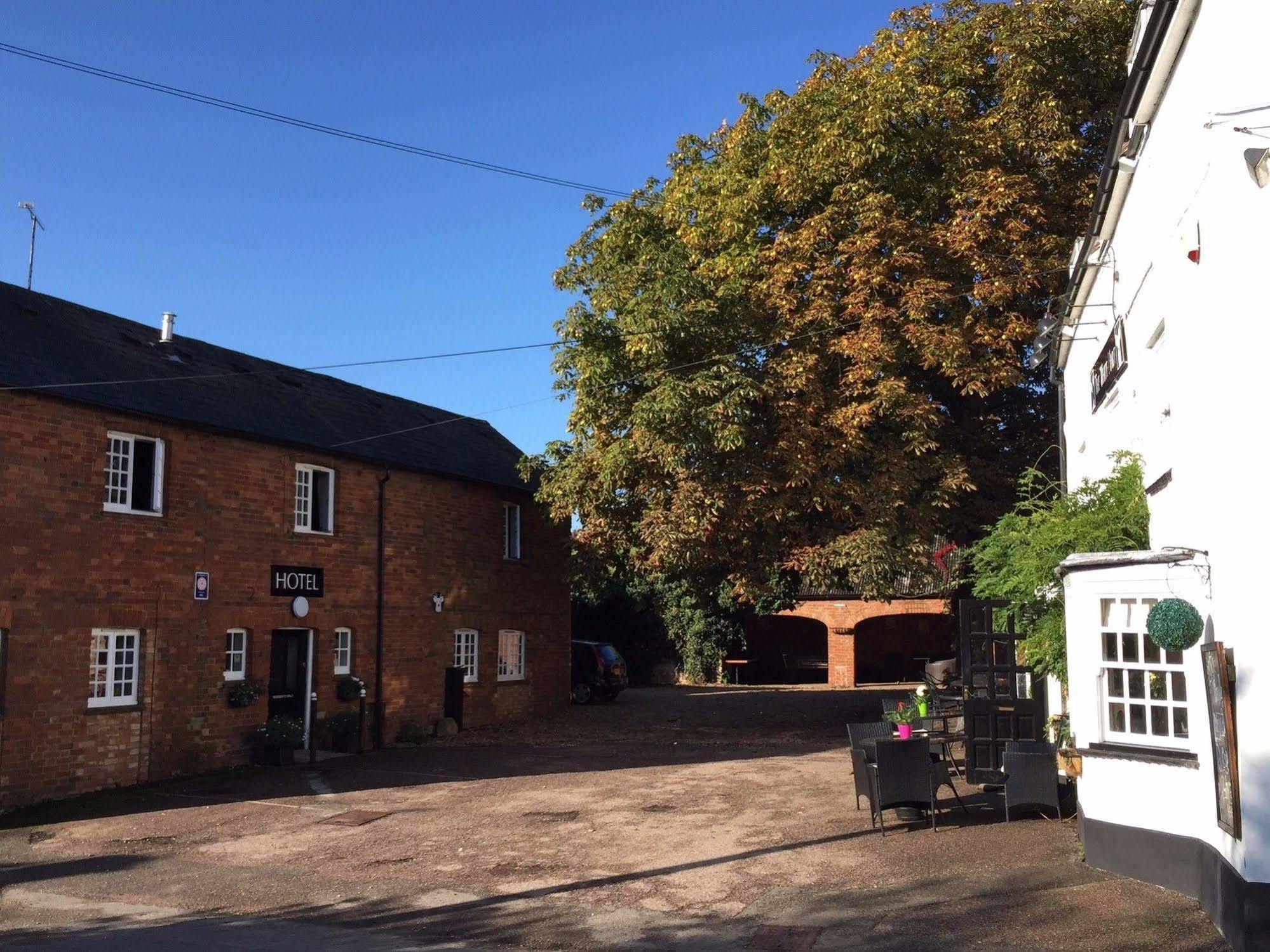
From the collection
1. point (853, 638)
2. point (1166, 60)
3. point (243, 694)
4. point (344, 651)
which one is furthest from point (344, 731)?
point (853, 638)

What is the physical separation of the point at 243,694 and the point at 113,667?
216 cm

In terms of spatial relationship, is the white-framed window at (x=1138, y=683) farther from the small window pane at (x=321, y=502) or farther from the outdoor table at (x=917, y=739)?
the small window pane at (x=321, y=502)

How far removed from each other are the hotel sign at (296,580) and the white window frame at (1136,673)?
12.8m

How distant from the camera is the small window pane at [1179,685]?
334 inches

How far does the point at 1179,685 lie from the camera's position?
852 cm

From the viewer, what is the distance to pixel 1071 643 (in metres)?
9.50

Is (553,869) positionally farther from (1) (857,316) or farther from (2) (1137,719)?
(1) (857,316)

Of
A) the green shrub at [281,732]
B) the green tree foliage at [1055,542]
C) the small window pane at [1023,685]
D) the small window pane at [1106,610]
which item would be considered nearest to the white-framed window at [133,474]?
the green shrub at [281,732]

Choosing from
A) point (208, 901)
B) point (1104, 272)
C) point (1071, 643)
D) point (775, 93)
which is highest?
point (775, 93)

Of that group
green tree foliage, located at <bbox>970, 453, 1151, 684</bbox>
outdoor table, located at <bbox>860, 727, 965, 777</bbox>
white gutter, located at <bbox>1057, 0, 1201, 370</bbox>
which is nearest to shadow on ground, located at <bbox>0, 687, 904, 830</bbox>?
outdoor table, located at <bbox>860, 727, 965, 777</bbox>

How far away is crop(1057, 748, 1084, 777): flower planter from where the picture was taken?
9.42 m

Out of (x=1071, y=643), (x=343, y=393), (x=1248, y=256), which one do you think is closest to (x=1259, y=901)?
(x=1071, y=643)

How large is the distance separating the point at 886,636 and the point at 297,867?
31165mm

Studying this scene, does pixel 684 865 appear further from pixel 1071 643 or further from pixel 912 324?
pixel 912 324
